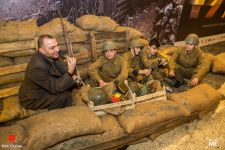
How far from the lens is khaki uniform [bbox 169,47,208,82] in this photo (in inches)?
189

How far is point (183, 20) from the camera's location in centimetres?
728

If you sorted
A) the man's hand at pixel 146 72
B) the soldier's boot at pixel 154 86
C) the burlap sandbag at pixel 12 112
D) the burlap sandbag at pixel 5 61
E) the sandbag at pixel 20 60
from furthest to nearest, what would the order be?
the man's hand at pixel 146 72, the sandbag at pixel 20 60, the burlap sandbag at pixel 5 61, the soldier's boot at pixel 154 86, the burlap sandbag at pixel 12 112

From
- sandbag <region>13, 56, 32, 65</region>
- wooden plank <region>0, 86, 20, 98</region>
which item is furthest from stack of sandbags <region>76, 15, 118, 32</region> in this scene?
wooden plank <region>0, 86, 20, 98</region>

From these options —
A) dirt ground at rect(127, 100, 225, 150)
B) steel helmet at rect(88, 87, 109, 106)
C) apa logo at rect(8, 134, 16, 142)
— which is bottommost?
dirt ground at rect(127, 100, 225, 150)

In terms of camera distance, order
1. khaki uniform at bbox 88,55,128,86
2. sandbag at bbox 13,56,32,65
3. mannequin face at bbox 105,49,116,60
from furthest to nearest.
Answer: khaki uniform at bbox 88,55,128,86 → mannequin face at bbox 105,49,116,60 → sandbag at bbox 13,56,32,65

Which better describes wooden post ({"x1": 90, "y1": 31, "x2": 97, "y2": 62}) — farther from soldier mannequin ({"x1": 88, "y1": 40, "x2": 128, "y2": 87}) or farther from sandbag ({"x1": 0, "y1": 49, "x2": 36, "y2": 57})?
sandbag ({"x1": 0, "y1": 49, "x2": 36, "y2": 57})

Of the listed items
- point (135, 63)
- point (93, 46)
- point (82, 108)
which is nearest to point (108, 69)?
point (93, 46)

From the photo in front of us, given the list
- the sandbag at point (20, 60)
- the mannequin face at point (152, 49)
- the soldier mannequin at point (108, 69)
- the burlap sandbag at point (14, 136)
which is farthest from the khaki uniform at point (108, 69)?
the burlap sandbag at point (14, 136)

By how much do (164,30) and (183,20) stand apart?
886mm

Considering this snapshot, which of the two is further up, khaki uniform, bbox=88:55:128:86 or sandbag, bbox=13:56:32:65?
sandbag, bbox=13:56:32:65

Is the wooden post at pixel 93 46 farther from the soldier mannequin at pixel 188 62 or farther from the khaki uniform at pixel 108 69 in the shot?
the soldier mannequin at pixel 188 62

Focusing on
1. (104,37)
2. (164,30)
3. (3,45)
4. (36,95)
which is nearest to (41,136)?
(36,95)

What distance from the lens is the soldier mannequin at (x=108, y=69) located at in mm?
4281

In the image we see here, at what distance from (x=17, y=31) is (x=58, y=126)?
2192mm
